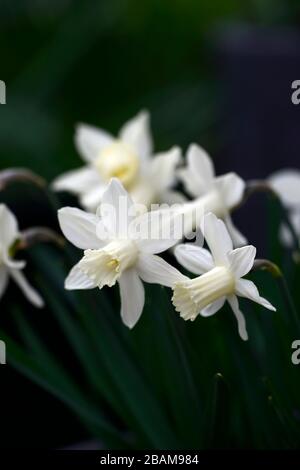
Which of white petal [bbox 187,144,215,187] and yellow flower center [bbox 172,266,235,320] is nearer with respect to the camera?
yellow flower center [bbox 172,266,235,320]

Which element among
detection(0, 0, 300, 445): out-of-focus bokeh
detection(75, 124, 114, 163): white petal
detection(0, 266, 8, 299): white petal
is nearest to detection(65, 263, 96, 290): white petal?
detection(0, 266, 8, 299): white petal

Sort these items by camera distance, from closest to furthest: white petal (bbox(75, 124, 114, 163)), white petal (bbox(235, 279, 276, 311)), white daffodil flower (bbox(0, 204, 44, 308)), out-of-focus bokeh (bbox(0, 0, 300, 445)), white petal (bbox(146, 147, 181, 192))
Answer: white petal (bbox(235, 279, 276, 311)) → white daffodil flower (bbox(0, 204, 44, 308)) → white petal (bbox(146, 147, 181, 192)) → white petal (bbox(75, 124, 114, 163)) → out-of-focus bokeh (bbox(0, 0, 300, 445))

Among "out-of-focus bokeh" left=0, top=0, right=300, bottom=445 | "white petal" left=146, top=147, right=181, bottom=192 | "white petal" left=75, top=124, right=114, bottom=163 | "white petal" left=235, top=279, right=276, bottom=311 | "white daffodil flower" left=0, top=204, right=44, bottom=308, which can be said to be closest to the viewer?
"white petal" left=235, top=279, right=276, bottom=311

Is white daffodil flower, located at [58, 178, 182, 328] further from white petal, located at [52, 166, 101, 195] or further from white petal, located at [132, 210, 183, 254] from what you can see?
white petal, located at [52, 166, 101, 195]

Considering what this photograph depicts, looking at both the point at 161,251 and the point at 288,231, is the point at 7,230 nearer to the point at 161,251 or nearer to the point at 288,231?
the point at 161,251

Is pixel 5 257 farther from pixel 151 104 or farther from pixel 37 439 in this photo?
pixel 151 104

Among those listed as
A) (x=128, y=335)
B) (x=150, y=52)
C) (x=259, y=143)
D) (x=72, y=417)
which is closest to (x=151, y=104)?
(x=150, y=52)

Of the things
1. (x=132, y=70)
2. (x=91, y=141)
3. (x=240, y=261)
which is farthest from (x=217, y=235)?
(x=132, y=70)
